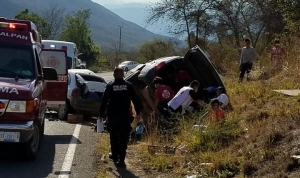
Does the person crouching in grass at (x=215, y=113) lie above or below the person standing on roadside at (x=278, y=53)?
below

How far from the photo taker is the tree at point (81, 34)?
7375cm

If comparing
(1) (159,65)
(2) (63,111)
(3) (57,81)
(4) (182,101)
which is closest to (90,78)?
(2) (63,111)

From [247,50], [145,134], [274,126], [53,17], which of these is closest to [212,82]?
[145,134]

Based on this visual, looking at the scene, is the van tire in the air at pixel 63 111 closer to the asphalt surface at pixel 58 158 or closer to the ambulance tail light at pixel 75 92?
the ambulance tail light at pixel 75 92

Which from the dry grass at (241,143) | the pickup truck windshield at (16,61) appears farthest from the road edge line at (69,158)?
the pickup truck windshield at (16,61)

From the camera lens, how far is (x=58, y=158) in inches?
392

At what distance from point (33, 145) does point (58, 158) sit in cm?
55

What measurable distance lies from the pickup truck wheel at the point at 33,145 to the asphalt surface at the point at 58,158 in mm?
113

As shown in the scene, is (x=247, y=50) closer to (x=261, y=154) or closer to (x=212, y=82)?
(x=212, y=82)

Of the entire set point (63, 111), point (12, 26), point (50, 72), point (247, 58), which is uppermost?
point (12, 26)

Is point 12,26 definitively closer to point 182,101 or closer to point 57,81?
point 57,81

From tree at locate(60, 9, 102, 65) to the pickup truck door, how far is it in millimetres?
58561

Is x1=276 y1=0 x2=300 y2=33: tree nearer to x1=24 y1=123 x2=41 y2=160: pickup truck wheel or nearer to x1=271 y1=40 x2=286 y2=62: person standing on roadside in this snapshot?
x1=271 y1=40 x2=286 y2=62: person standing on roadside

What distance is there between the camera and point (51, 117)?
649 inches
